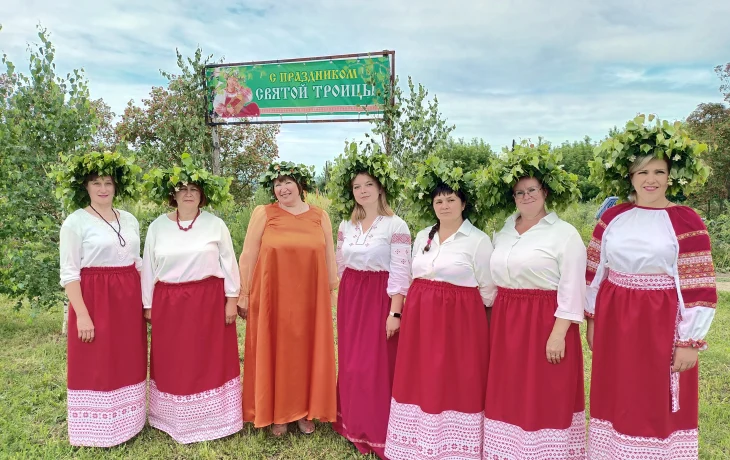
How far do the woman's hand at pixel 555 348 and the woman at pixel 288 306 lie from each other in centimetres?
170

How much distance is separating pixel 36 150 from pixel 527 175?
20.9ft

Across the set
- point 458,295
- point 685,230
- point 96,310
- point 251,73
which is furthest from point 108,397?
point 251,73

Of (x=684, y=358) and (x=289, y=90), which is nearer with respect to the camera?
(x=684, y=358)

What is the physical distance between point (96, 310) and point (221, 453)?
142cm

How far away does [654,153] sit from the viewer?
9.14 ft

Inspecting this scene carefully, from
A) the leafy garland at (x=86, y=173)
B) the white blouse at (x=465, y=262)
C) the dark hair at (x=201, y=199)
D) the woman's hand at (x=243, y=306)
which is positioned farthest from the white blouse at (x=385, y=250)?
the leafy garland at (x=86, y=173)

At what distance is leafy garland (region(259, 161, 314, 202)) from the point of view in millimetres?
3889

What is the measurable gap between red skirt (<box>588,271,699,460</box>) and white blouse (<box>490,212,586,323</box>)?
0.67 feet

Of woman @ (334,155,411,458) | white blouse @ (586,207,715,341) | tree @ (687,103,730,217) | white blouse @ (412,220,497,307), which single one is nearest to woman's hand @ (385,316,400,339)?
woman @ (334,155,411,458)

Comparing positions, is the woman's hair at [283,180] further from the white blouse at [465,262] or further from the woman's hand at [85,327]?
the woman's hand at [85,327]

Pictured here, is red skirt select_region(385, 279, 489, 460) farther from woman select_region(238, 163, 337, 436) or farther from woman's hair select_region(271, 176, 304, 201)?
woman's hair select_region(271, 176, 304, 201)

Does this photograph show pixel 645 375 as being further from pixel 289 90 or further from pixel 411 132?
pixel 289 90

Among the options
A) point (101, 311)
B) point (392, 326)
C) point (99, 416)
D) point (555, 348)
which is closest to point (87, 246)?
point (101, 311)

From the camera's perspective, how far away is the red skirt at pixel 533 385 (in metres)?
2.96
